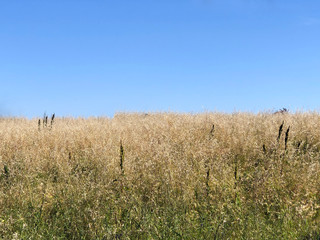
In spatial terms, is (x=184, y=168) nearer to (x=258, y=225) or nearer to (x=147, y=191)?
(x=147, y=191)

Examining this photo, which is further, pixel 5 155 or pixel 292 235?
pixel 5 155

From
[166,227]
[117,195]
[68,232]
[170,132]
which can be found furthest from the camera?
[170,132]

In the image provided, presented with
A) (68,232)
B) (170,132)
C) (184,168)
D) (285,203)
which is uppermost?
(170,132)

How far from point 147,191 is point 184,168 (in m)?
0.59

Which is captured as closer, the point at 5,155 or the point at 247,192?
the point at 247,192

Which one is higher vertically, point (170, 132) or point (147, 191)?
point (170, 132)

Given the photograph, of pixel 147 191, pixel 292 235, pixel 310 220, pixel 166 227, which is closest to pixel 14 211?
pixel 147 191

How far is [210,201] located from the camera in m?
4.11

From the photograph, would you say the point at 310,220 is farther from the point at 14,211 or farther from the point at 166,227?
the point at 14,211

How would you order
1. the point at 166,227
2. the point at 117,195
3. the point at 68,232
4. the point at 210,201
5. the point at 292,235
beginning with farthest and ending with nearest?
the point at 117,195 < the point at 210,201 < the point at 68,232 < the point at 166,227 < the point at 292,235

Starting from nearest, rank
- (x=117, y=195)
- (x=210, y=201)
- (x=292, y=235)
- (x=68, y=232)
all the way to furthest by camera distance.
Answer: (x=292, y=235) → (x=68, y=232) → (x=210, y=201) → (x=117, y=195)

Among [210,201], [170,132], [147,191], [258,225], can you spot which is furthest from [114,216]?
[170,132]

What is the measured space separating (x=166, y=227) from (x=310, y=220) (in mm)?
1639

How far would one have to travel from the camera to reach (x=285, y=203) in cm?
427
